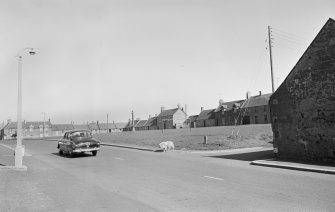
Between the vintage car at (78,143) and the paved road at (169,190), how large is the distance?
24.8 ft

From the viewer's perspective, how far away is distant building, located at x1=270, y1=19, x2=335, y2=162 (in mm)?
17094

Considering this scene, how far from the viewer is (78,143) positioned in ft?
74.9

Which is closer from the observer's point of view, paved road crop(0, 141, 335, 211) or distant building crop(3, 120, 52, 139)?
paved road crop(0, 141, 335, 211)

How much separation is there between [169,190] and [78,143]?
13942mm

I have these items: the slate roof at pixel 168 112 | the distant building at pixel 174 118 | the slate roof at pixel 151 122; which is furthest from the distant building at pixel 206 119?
the slate roof at pixel 151 122

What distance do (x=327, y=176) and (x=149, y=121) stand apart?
13619cm

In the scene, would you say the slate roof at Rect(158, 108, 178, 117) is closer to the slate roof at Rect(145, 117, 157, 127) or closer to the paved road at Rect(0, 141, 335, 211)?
the slate roof at Rect(145, 117, 157, 127)

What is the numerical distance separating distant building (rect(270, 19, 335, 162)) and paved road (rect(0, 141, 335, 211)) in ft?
13.3

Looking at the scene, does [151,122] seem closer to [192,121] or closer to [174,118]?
[174,118]

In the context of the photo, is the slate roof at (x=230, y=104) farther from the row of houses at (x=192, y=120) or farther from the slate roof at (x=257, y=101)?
the slate roof at (x=257, y=101)

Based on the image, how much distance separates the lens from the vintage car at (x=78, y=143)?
2281cm

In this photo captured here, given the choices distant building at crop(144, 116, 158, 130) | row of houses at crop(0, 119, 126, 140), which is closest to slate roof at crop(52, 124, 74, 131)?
row of houses at crop(0, 119, 126, 140)

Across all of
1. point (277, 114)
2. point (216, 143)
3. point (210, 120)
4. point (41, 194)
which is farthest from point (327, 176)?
point (210, 120)

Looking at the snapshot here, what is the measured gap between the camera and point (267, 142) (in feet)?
97.8
